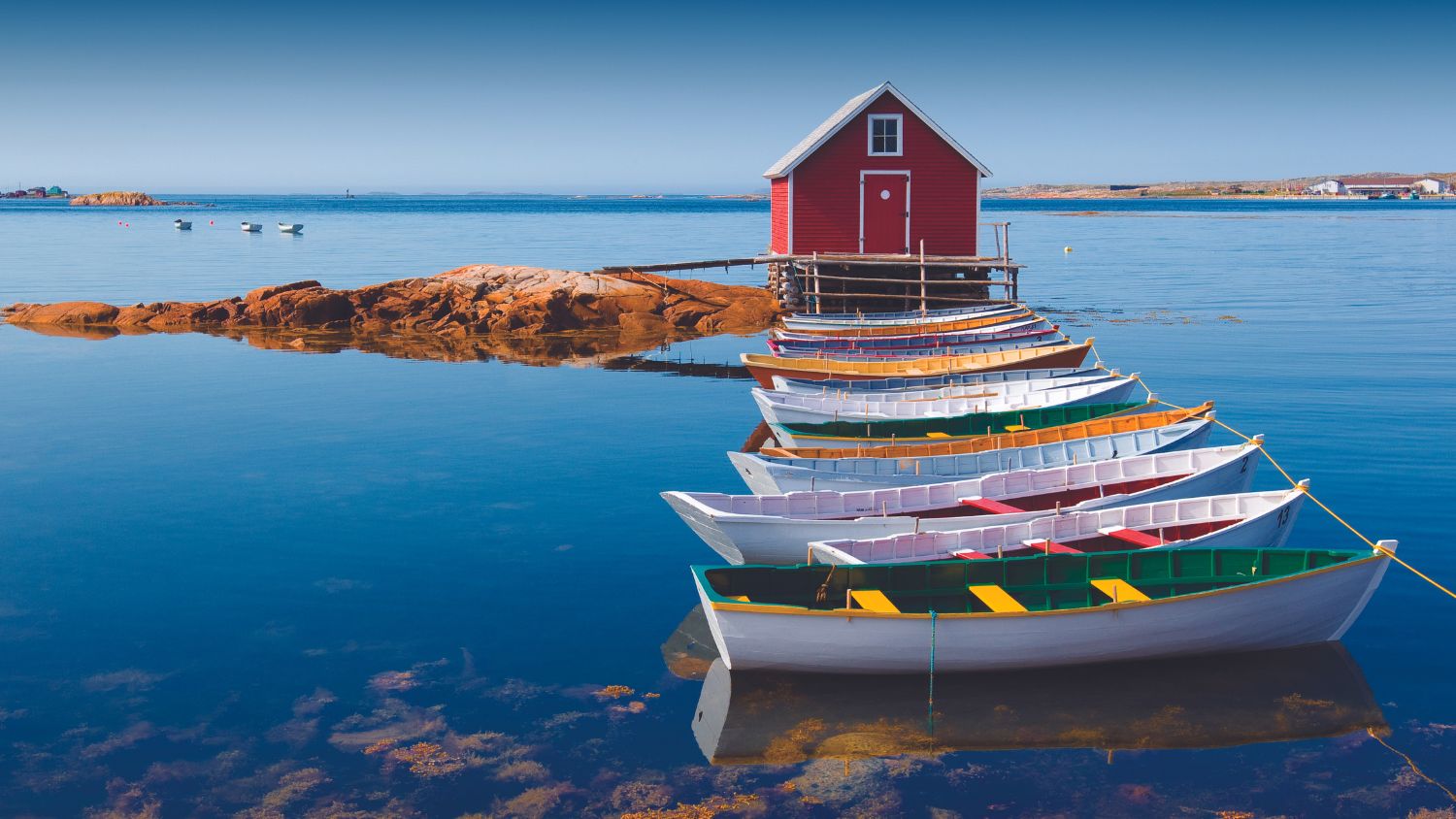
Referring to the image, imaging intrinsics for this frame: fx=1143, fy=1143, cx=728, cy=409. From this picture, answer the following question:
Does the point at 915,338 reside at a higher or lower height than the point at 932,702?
higher

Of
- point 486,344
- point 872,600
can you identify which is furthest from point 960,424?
point 486,344

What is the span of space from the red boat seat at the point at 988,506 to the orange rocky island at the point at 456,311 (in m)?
24.1

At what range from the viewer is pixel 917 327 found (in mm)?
27453

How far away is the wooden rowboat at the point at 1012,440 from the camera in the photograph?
604 inches

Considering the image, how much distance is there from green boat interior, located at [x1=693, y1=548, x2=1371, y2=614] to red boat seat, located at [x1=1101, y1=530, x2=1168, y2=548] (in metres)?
0.55

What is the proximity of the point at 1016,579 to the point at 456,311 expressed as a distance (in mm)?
30307

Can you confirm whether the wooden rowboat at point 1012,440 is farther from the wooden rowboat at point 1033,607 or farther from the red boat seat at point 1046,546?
the wooden rowboat at point 1033,607

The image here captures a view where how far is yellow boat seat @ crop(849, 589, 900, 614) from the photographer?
10.9 m

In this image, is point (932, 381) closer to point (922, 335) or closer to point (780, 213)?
point (922, 335)

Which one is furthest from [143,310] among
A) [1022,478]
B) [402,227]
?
[402,227]

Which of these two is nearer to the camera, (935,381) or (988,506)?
(988,506)

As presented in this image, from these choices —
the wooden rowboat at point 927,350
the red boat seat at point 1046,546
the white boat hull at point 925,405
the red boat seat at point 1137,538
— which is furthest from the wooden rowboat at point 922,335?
the red boat seat at point 1046,546

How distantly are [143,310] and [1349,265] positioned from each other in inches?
2310

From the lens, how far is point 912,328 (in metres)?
27.4
